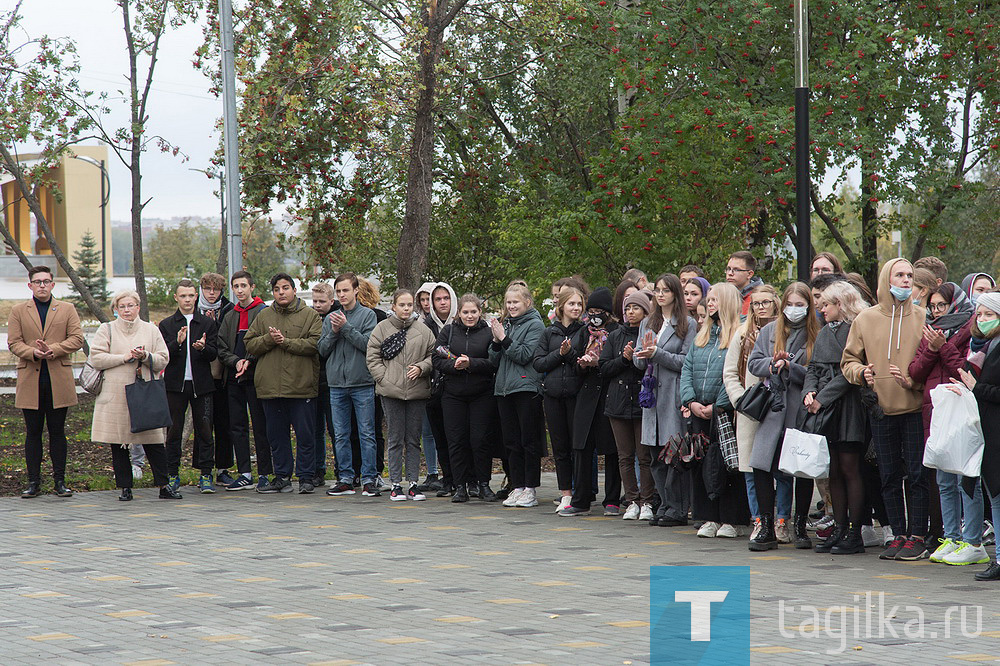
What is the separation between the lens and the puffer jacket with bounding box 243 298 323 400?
39.3 feet

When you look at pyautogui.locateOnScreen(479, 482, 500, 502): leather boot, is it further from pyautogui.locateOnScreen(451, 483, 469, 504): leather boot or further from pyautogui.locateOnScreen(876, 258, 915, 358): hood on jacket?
pyautogui.locateOnScreen(876, 258, 915, 358): hood on jacket

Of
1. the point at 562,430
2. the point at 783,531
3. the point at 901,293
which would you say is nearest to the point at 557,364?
the point at 562,430

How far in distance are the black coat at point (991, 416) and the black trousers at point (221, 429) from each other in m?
7.51

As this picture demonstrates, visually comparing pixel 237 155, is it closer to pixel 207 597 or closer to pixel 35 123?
pixel 35 123

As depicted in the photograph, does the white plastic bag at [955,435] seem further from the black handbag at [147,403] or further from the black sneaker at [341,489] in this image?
the black handbag at [147,403]

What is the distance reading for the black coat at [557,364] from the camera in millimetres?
10766

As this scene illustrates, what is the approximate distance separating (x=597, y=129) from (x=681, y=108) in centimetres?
862

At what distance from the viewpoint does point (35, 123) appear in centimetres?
1544

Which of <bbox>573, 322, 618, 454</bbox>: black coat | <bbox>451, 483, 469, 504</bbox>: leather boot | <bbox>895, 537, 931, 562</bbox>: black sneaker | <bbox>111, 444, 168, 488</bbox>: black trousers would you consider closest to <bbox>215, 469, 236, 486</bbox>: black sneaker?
<bbox>111, 444, 168, 488</bbox>: black trousers

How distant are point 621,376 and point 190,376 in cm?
452

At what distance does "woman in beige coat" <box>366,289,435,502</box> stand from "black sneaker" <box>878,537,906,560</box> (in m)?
4.72

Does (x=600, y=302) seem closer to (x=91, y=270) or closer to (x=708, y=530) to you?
(x=708, y=530)

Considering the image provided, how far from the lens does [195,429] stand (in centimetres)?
1240

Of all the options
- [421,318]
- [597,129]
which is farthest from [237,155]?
[597,129]
